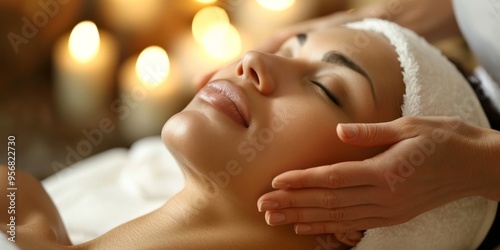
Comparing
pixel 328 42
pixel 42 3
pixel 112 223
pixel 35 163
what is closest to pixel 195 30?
pixel 42 3

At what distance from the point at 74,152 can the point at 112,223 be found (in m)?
0.88

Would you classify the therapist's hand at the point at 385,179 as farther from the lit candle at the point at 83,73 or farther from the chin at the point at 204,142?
the lit candle at the point at 83,73

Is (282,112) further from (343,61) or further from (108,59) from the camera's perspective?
(108,59)

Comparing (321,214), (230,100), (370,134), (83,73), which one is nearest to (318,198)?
(321,214)

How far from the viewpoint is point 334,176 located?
993 millimetres

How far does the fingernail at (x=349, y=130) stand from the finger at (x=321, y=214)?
0.13 m

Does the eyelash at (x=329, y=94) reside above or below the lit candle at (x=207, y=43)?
above

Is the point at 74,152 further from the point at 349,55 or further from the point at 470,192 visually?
the point at 470,192

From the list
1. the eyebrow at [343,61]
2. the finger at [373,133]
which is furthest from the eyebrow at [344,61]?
the finger at [373,133]

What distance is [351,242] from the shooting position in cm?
114

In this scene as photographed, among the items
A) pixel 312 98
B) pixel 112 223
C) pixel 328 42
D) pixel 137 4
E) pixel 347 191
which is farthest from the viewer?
pixel 137 4

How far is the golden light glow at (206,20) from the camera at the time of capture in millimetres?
2572

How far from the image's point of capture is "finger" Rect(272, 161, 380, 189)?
3.26ft

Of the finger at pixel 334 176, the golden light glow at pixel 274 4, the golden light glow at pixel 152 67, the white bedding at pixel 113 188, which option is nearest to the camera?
the finger at pixel 334 176
